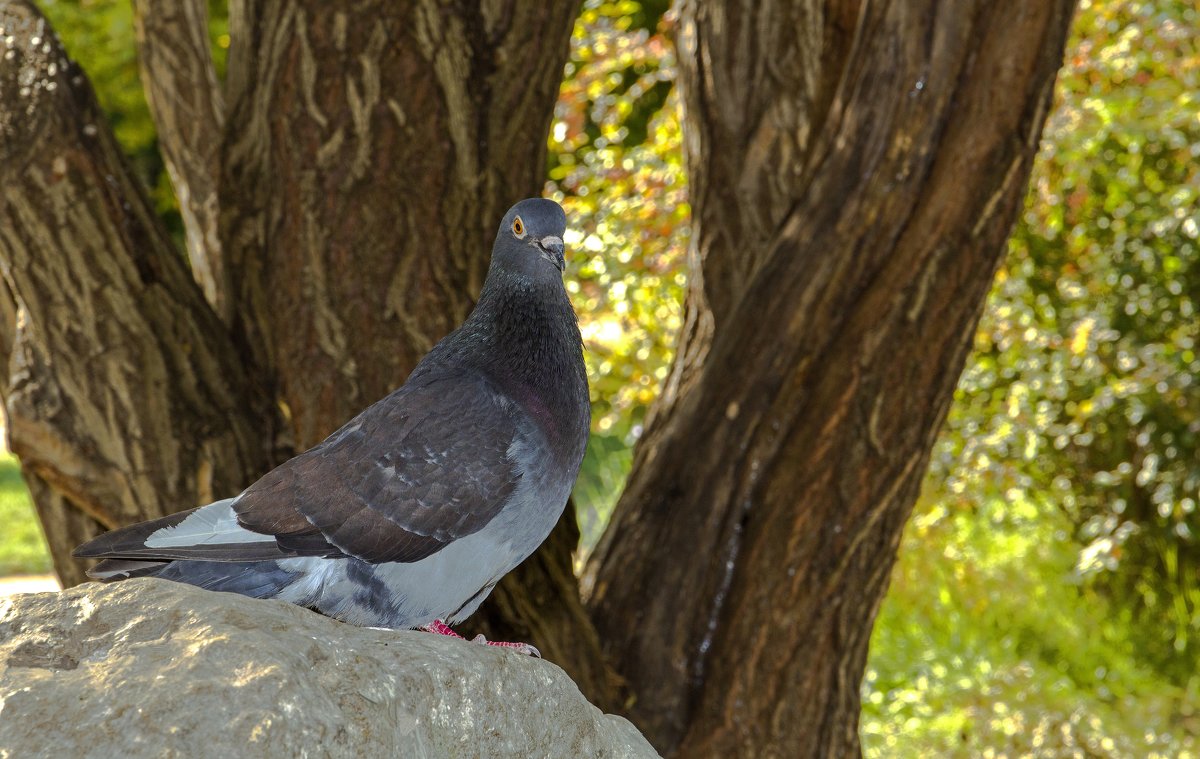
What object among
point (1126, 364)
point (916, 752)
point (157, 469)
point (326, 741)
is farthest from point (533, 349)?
point (1126, 364)

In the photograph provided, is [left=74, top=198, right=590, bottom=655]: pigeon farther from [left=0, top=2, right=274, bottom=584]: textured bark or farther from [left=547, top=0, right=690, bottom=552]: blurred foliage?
[left=547, top=0, right=690, bottom=552]: blurred foliage

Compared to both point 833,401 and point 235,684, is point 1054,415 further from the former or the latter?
point 235,684

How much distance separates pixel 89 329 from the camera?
345cm

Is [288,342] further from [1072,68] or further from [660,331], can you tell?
[1072,68]

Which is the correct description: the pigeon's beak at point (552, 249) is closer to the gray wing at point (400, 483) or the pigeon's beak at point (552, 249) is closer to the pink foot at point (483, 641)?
the gray wing at point (400, 483)

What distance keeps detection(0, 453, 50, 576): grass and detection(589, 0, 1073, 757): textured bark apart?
7972mm

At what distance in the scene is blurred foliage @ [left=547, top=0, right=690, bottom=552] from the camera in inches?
309

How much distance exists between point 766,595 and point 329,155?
1.77 meters

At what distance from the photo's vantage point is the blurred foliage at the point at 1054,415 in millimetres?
7121

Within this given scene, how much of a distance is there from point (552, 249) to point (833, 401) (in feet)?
4.58

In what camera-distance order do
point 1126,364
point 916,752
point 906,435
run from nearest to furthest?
1. point 906,435
2. point 916,752
3. point 1126,364

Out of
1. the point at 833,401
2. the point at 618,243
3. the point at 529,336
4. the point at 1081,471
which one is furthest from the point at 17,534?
the point at 529,336

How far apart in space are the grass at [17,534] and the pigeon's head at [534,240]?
29.0ft

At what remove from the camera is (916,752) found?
6891 mm
